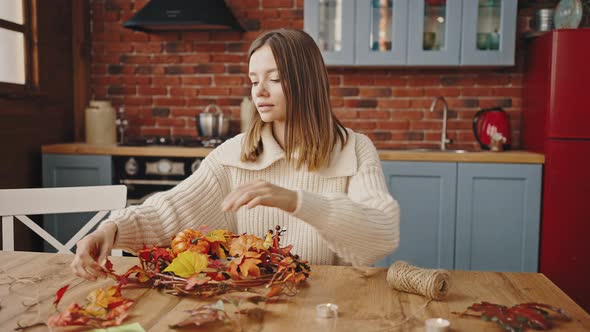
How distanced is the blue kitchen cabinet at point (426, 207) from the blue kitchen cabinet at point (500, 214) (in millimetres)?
54

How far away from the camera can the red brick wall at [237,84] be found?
3.49 m

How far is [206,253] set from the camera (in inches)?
44.0

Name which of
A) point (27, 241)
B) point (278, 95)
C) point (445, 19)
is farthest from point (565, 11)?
point (27, 241)

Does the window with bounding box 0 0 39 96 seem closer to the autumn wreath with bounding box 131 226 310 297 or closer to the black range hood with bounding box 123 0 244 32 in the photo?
the black range hood with bounding box 123 0 244 32

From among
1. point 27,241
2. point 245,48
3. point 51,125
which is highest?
point 245,48

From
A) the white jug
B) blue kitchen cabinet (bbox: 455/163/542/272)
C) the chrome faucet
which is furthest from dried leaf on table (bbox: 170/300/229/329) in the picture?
the white jug

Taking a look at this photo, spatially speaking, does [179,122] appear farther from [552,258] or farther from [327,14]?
[552,258]

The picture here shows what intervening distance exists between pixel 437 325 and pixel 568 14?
274cm

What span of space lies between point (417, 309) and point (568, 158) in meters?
2.25

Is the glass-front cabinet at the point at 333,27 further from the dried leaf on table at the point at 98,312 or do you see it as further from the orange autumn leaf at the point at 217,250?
the dried leaf on table at the point at 98,312

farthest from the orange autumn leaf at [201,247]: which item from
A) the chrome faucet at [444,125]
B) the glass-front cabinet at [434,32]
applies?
the chrome faucet at [444,125]

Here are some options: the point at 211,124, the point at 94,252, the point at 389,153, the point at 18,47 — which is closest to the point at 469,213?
the point at 389,153

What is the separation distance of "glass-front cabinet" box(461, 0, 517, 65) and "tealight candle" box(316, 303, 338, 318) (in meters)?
2.54

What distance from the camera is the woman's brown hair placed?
4.74 ft
